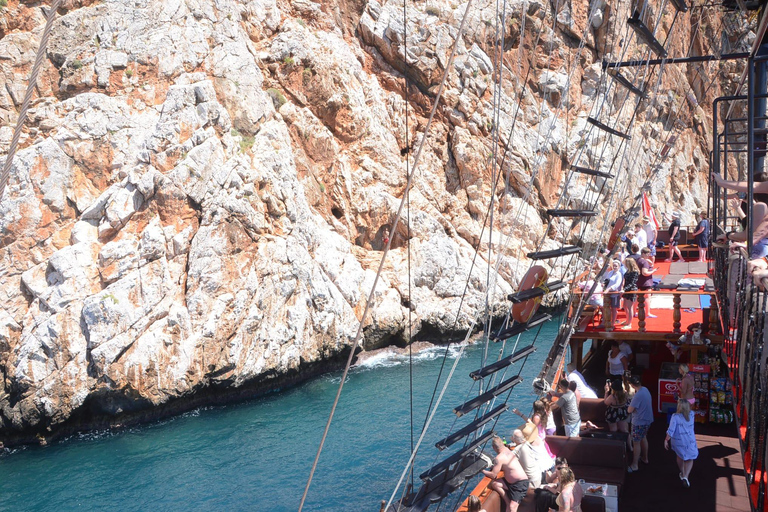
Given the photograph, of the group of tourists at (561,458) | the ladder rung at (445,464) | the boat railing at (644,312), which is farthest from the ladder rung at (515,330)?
the boat railing at (644,312)

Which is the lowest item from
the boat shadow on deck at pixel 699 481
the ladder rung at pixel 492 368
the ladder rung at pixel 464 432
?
the boat shadow on deck at pixel 699 481

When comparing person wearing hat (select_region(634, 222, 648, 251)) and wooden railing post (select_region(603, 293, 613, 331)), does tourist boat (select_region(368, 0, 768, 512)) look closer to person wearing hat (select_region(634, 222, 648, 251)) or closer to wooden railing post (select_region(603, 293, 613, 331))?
wooden railing post (select_region(603, 293, 613, 331))

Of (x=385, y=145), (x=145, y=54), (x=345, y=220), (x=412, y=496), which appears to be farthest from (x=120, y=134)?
(x=412, y=496)

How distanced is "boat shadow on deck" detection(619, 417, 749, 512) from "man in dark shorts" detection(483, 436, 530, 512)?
1.35 metres

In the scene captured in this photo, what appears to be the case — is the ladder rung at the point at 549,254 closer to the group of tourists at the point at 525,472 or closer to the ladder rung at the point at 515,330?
the ladder rung at the point at 515,330

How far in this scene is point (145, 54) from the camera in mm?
21016

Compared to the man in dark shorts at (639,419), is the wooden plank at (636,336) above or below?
above

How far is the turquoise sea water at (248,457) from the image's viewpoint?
1267cm

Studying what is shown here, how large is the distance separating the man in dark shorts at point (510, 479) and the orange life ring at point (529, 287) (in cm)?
181

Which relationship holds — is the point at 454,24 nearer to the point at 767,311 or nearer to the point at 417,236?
the point at 417,236

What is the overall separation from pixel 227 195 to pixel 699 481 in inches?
655

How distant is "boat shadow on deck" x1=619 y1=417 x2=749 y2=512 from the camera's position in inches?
269

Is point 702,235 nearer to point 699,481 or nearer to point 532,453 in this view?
point 699,481

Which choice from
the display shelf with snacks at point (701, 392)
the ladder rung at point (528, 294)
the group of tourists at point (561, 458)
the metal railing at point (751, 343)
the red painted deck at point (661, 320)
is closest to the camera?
the metal railing at point (751, 343)
